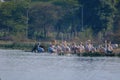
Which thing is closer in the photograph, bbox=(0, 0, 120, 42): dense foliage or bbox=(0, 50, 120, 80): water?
bbox=(0, 50, 120, 80): water

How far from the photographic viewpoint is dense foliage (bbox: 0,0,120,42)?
87.7 m

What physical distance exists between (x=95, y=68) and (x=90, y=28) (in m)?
52.2

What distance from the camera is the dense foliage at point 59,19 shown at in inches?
3452

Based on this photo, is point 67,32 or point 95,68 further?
point 67,32

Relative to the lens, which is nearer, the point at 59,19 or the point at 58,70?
the point at 58,70

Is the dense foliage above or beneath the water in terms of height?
above

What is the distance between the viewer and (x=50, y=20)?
317ft

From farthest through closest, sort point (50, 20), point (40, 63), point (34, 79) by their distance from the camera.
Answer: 1. point (50, 20)
2. point (40, 63)
3. point (34, 79)

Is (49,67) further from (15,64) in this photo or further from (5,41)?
(5,41)

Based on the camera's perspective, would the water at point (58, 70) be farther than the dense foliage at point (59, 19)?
No

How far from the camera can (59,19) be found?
3787 inches

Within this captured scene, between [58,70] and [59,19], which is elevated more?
[59,19]

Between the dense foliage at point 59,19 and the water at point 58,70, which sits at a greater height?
the dense foliage at point 59,19

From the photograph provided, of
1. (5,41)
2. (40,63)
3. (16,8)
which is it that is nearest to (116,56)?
(40,63)
